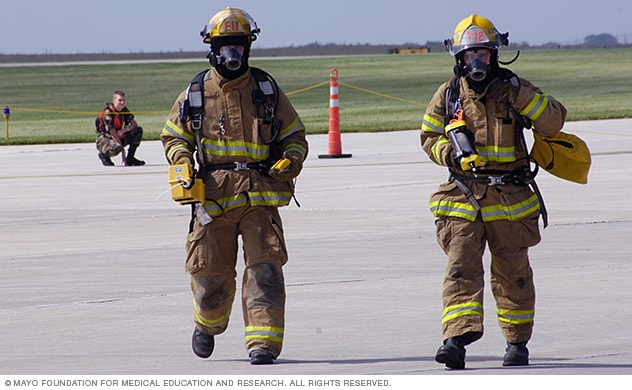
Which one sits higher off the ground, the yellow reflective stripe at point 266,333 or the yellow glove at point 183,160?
the yellow glove at point 183,160

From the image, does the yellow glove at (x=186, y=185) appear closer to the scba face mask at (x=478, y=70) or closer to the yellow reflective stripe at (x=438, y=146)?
the yellow reflective stripe at (x=438, y=146)

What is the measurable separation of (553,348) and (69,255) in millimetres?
5176

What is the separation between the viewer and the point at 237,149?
6906 mm

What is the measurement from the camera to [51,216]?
1365cm

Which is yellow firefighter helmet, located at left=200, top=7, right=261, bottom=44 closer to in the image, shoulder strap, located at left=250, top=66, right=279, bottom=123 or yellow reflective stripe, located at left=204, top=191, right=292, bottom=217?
shoulder strap, located at left=250, top=66, right=279, bottom=123

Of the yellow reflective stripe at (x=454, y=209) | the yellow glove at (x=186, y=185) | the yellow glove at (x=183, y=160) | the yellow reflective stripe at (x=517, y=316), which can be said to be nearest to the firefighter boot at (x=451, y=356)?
the yellow reflective stripe at (x=517, y=316)

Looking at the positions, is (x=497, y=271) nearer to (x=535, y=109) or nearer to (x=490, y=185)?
(x=490, y=185)

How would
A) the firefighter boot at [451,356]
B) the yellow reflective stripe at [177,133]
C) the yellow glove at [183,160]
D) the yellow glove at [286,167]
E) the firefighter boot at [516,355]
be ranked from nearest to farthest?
1. the firefighter boot at [451,356]
2. the firefighter boot at [516,355]
3. the yellow glove at [286,167]
4. the yellow glove at [183,160]
5. the yellow reflective stripe at [177,133]

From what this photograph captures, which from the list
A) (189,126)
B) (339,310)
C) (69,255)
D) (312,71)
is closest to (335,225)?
(69,255)

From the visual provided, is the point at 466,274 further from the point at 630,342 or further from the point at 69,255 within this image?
the point at 69,255

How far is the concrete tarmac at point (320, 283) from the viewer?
674 cm

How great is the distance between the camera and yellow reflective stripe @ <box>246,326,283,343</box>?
6723mm

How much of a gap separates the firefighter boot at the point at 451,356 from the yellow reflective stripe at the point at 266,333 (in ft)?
2.82

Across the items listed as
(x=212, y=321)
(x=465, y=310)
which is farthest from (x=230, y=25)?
(x=465, y=310)
